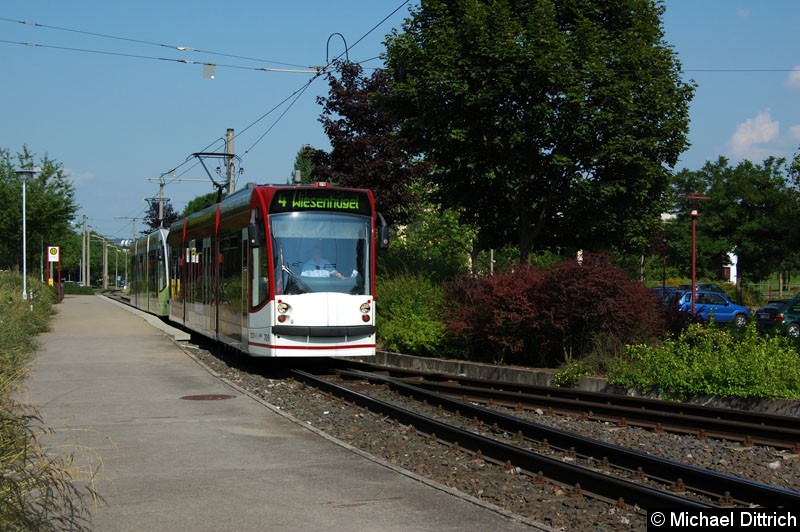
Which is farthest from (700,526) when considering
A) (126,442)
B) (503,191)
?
(503,191)

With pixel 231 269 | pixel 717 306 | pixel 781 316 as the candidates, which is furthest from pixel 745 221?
pixel 231 269

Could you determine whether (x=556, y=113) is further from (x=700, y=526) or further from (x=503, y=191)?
(x=700, y=526)

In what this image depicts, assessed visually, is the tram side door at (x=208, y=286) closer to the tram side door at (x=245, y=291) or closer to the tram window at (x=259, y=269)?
the tram side door at (x=245, y=291)

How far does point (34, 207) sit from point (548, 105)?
35.4 metres

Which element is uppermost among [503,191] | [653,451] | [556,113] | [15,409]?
[556,113]

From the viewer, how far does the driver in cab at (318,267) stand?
16.2 meters

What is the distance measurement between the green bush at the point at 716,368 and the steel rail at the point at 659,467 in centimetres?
358

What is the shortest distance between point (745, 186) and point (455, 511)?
46930 mm

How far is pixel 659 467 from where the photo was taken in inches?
323

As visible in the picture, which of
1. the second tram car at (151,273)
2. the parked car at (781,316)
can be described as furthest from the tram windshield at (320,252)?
the parked car at (781,316)

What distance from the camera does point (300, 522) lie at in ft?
21.4

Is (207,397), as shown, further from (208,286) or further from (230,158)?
(230,158)

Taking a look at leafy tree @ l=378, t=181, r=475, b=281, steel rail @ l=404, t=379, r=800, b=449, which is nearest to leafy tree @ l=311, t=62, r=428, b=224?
leafy tree @ l=378, t=181, r=475, b=281

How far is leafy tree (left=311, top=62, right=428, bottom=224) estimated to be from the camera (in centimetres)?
2705
